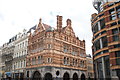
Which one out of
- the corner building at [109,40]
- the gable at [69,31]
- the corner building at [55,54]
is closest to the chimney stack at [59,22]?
the corner building at [55,54]

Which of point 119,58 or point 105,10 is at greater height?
point 105,10

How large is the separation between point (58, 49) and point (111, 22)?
1692 cm

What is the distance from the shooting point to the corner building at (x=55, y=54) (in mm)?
38750

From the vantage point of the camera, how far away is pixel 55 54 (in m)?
39.7

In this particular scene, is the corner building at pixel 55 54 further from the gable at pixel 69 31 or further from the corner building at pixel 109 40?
the corner building at pixel 109 40

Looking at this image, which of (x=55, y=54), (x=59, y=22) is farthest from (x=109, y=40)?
(x=59, y=22)

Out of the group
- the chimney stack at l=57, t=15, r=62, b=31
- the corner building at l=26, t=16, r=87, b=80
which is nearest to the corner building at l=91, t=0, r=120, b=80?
the corner building at l=26, t=16, r=87, b=80

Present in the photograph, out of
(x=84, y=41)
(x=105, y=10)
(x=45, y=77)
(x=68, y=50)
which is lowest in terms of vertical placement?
(x=45, y=77)

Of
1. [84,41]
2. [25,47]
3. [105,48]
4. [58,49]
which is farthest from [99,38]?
[25,47]

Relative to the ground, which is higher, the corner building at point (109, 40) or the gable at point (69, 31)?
the gable at point (69, 31)

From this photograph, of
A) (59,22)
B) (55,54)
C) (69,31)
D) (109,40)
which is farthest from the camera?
(69,31)

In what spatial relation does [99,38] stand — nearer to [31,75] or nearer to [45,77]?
[45,77]

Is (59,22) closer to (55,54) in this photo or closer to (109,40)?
(55,54)

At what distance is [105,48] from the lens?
29141mm
